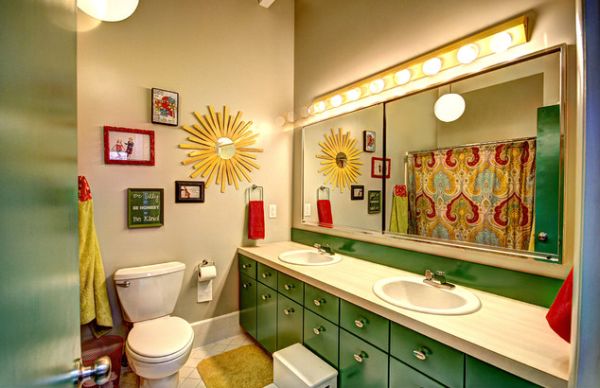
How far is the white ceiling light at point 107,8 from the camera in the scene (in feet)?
5.54

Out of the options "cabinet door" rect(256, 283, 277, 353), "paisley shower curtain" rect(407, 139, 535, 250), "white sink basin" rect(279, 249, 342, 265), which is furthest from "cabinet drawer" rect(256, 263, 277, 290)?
"paisley shower curtain" rect(407, 139, 535, 250)

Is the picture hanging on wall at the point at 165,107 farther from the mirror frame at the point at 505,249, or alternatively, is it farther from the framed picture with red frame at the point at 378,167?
the framed picture with red frame at the point at 378,167

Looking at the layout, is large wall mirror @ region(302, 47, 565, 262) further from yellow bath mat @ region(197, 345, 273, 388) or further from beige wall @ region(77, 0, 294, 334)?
yellow bath mat @ region(197, 345, 273, 388)

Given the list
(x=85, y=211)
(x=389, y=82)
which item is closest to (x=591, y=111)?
(x=389, y=82)

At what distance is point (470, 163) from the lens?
158 centimetres

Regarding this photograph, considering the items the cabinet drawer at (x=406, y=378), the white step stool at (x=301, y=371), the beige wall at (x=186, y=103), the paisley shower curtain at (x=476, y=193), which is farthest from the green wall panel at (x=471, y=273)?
the beige wall at (x=186, y=103)

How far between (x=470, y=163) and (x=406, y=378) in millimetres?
1123

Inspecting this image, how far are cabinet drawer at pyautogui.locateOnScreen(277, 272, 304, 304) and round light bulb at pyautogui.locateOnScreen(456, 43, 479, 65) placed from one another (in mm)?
1578

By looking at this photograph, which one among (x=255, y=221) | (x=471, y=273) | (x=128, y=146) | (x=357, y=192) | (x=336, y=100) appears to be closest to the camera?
(x=471, y=273)

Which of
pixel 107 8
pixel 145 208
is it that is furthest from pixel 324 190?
pixel 107 8

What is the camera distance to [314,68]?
8.73 ft

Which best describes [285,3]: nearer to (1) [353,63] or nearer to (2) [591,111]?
(1) [353,63]

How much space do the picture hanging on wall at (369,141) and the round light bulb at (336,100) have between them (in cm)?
37

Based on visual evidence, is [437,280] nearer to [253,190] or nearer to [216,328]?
[253,190]
